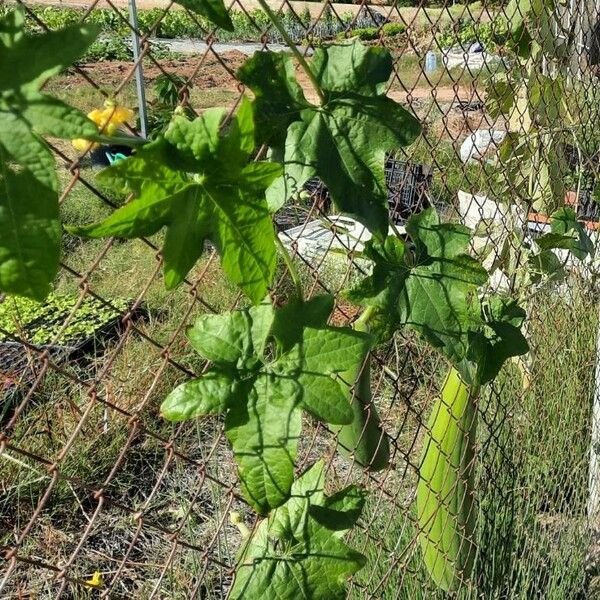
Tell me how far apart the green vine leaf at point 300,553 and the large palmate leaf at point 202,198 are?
1.44 ft

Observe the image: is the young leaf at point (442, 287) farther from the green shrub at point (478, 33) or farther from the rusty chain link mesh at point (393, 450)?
the green shrub at point (478, 33)

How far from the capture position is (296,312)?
3.70 feet

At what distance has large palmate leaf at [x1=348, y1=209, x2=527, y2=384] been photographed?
4.44ft

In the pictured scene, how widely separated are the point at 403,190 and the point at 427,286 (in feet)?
6.15

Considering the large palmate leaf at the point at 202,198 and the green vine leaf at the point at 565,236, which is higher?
the green vine leaf at the point at 565,236

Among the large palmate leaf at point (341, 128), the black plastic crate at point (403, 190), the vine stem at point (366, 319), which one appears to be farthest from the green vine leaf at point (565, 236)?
the large palmate leaf at point (341, 128)

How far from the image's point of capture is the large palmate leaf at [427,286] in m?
1.35

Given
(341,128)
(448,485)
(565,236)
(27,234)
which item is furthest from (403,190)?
(27,234)

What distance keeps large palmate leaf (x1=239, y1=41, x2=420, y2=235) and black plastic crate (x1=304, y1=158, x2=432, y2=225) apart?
62 millimetres

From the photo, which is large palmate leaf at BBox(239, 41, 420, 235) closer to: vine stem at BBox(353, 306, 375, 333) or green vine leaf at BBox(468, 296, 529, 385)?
vine stem at BBox(353, 306, 375, 333)

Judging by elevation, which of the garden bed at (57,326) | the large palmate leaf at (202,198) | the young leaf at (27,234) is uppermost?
the large palmate leaf at (202,198)

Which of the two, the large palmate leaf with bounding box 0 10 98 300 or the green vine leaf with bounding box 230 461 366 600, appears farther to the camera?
the green vine leaf with bounding box 230 461 366 600

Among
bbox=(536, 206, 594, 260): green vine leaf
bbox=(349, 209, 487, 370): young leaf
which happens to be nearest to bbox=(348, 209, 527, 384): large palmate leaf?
bbox=(349, 209, 487, 370): young leaf

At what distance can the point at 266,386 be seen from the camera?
108cm
